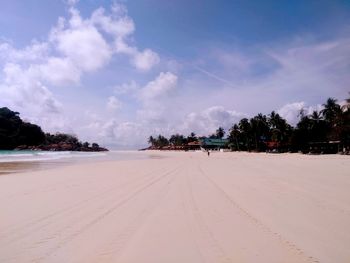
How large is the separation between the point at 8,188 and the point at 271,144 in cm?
8454

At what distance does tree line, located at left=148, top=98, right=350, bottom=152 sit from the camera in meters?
53.3

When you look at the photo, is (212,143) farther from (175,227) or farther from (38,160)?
(175,227)

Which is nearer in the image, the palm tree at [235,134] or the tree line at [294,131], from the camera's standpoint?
the tree line at [294,131]

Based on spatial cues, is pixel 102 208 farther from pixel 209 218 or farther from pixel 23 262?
pixel 23 262

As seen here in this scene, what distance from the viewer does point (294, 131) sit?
72250 mm

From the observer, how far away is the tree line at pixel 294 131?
53.3 metres

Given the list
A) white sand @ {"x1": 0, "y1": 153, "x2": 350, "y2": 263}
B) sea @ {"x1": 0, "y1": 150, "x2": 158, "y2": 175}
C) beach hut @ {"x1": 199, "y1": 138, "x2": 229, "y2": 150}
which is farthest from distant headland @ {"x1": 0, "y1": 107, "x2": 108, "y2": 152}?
white sand @ {"x1": 0, "y1": 153, "x2": 350, "y2": 263}

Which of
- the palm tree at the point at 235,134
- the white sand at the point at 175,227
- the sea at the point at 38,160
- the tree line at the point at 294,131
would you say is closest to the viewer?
the white sand at the point at 175,227

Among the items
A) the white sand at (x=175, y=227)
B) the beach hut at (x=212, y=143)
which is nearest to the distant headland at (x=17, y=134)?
the beach hut at (x=212, y=143)

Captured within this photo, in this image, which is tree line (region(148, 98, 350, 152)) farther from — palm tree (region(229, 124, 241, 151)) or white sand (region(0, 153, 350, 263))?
white sand (region(0, 153, 350, 263))

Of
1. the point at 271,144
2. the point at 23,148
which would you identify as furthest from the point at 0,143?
the point at 271,144

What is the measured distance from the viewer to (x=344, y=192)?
407 inches

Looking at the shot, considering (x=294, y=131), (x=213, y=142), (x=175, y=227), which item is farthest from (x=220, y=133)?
(x=175, y=227)

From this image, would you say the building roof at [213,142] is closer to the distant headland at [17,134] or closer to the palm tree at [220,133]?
the palm tree at [220,133]
